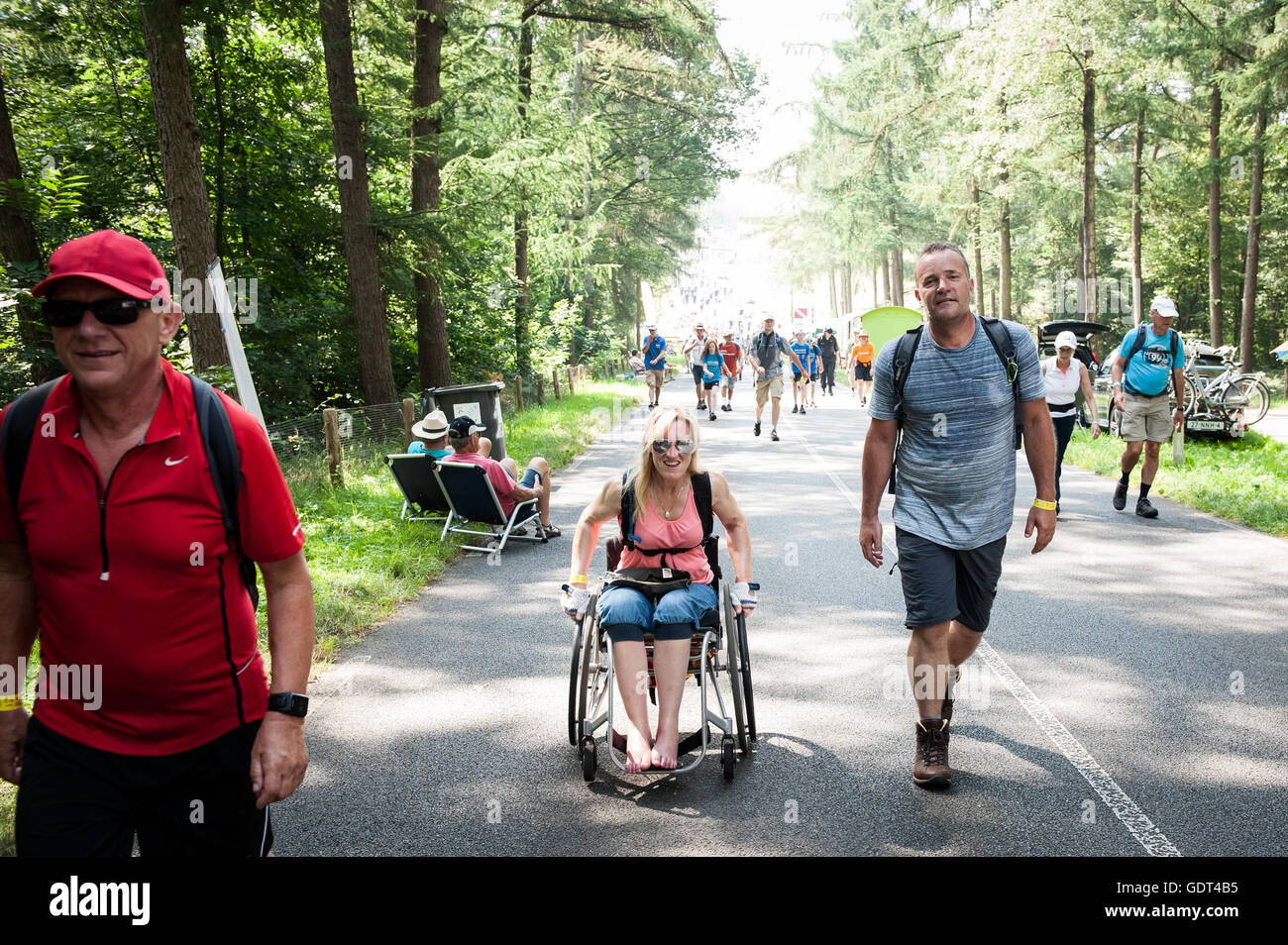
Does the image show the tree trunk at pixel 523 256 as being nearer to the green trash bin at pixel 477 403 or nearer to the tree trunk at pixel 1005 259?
the green trash bin at pixel 477 403

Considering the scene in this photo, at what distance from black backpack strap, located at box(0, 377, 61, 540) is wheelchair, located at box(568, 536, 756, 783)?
2.64 metres

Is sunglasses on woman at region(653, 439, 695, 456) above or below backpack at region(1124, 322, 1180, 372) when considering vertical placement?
below

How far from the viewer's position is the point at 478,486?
945 cm

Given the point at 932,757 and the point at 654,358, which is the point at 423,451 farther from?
the point at 654,358

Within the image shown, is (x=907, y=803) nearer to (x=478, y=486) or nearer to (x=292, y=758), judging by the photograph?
(x=292, y=758)

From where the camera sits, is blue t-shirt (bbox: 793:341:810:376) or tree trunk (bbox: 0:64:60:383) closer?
tree trunk (bbox: 0:64:60:383)

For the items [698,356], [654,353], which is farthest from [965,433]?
[654,353]

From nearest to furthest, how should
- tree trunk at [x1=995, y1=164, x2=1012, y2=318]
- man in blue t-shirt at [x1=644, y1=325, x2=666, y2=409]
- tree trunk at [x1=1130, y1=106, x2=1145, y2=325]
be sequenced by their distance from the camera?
man in blue t-shirt at [x1=644, y1=325, x2=666, y2=409] < tree trunk at [x1=1130, y1=106, x2=1145, y2=325] < tree trunk at [x1=995, y1=164, x2=1012, y2=318]

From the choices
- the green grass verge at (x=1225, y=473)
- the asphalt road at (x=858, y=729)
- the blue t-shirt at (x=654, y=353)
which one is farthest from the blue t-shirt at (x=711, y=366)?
the asphalt road at (x=858, y=729)

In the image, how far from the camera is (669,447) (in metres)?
4.73

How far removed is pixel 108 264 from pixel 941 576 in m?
3.38

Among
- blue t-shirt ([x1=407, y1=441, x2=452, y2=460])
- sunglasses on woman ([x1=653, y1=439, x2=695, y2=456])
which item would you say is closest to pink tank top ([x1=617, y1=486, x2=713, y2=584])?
sunglasses on woman ([x1=653, y1=439, x2=695, y2=456])

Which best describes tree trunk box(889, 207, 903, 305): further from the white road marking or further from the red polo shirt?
the red polo shirt

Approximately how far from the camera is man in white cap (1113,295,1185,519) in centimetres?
1015
